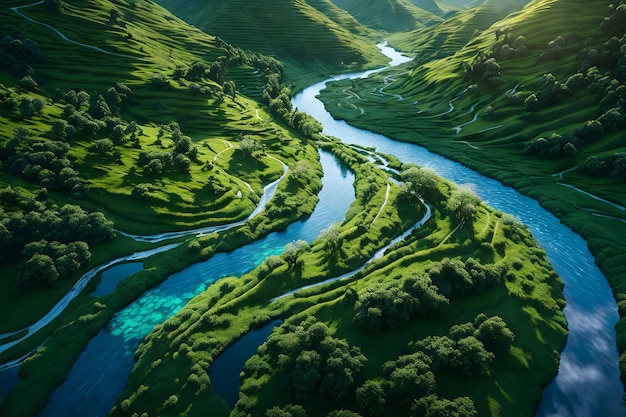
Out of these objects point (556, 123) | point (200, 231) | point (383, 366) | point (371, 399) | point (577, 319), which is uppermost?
point (556, 123)

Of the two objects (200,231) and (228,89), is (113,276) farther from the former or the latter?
(228,89)

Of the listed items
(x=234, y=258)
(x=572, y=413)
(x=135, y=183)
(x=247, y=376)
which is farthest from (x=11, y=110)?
(x=572, y=413)

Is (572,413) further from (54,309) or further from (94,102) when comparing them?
(94,102)

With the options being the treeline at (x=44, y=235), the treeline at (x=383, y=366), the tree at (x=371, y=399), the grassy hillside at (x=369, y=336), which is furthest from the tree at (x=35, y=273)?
the tree at (x=371, y=399)

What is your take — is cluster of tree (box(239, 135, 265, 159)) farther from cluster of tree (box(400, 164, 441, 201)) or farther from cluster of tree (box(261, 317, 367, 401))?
cluster of tree (box(261, 317, 367, 401))

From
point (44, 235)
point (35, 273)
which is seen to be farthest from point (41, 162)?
point (35, 273)

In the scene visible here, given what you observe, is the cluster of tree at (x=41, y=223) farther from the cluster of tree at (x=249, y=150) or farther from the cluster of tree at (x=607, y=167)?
the cluster of tree at (x=607, y=167)

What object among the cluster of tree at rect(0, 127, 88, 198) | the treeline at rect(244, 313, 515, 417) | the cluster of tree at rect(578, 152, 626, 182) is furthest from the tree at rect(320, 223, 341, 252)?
the cluster of tree at rect(578, 152, 626, 182)
